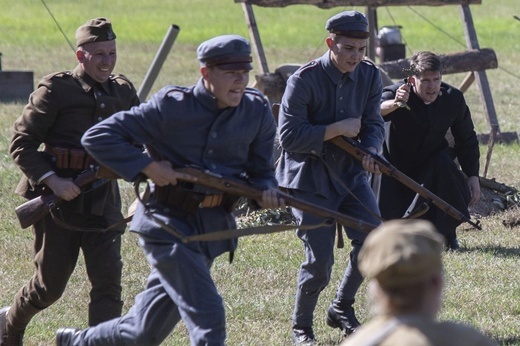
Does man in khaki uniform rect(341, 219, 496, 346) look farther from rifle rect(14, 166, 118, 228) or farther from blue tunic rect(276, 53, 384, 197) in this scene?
blue tunic rect(276, 53, 384, 197)

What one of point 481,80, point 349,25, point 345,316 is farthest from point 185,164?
point 481,80

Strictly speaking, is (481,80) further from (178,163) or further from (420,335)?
(420,335)

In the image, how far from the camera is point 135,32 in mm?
31969

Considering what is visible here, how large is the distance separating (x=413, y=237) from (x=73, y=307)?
16.5 ft

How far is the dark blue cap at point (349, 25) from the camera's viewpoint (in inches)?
257

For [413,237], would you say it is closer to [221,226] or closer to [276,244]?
[221,226]

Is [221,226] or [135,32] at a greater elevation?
[221,226]

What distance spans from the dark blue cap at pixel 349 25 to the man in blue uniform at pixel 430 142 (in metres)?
1.52

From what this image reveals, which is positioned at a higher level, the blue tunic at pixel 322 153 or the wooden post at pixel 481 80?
the blue tunic at pixel 322 153

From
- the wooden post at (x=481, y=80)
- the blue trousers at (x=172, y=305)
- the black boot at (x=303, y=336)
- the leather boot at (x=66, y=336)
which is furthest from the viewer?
the wooden post at (x=481, y=80)

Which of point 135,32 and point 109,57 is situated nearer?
point 109,57

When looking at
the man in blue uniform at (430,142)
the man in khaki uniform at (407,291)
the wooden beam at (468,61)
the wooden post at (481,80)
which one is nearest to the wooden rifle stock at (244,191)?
the man in khaki uniform at (407,291)

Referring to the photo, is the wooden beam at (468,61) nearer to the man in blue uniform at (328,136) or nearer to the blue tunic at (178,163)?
the man in blue uniform at (328,136)

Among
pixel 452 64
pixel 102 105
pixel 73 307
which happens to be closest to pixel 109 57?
pixel 102 105
